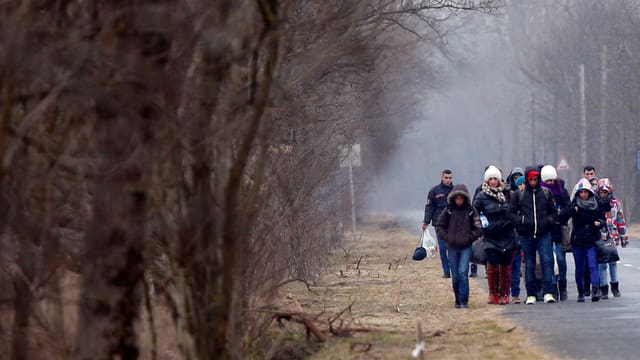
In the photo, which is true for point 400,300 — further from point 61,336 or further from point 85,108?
point 85,108

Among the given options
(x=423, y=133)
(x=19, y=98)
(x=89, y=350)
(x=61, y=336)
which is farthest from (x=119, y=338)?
(x=423, y=133)

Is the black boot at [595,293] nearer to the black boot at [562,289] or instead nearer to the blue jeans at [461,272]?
the black boot at [562,289]

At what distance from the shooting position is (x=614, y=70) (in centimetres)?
5684

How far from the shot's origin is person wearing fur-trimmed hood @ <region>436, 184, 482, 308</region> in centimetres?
1870

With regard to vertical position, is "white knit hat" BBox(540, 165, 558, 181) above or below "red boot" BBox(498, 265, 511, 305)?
above

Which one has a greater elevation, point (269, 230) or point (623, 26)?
point (623, 26)

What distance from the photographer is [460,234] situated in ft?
61.4

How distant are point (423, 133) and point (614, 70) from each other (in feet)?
239

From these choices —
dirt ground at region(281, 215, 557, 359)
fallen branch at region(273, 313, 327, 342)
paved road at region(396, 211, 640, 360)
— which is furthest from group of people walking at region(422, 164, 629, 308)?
fallen branch at region(273, 313, 327, 342)

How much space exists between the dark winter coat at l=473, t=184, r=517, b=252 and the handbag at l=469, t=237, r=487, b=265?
0.70m

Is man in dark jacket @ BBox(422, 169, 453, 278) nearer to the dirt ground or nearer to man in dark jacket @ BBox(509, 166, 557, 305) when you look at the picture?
the dirt ground

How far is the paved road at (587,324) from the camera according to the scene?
45.8 feet

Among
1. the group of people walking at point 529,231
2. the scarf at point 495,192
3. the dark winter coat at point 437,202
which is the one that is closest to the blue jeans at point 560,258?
the group of people walking at point 529,231

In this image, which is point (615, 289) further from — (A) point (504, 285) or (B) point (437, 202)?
(B) point (437, 202)
